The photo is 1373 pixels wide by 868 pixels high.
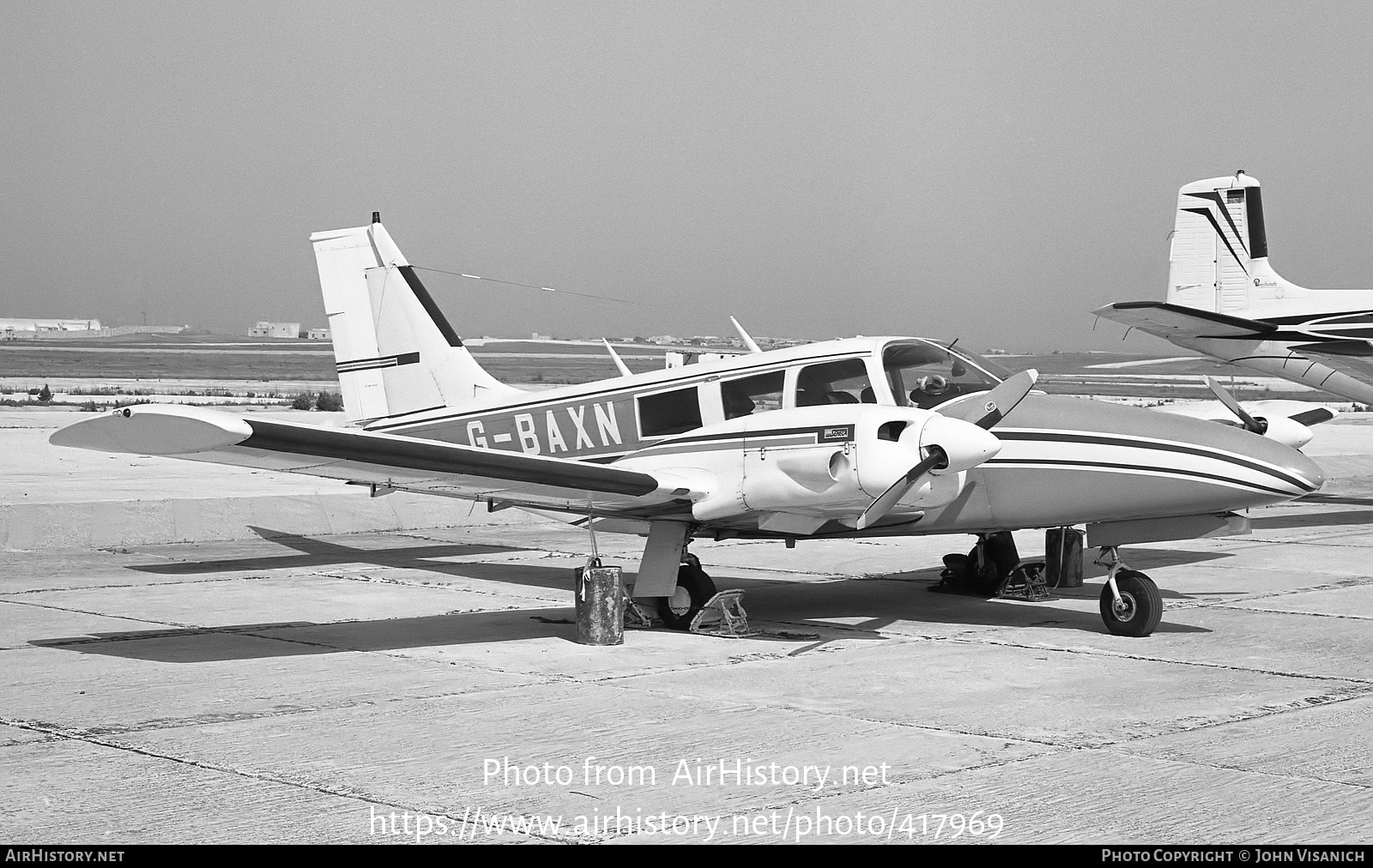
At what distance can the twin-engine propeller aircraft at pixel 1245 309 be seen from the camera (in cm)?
2400

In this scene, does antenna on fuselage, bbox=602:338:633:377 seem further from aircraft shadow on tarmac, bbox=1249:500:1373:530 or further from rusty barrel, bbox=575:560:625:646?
aircraft shadow on tarmac, bbox=1249:500:1373:530

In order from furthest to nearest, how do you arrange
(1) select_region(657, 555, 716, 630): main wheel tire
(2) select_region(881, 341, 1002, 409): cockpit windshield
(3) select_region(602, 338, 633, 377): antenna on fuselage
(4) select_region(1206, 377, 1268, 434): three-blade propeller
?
(4) select_region(1206, 377, 1268, 434): three-blade propeller, (3) select_region(602, 338, 633, 377): antenna on fuselage, (1) select_region(657, 555, 716, 630): main wheel tire, (2) select_region(881, 341, 1002, 409): cockpit windshield

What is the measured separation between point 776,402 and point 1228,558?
8490 mm

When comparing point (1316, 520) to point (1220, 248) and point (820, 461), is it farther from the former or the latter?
point (820, 461)

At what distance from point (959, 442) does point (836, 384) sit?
1456mm

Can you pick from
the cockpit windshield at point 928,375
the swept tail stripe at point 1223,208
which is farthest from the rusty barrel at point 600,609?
the swept tail stripe at point 1223,208

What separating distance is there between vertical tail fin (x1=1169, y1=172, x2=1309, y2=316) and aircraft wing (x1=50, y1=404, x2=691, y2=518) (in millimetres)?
19049

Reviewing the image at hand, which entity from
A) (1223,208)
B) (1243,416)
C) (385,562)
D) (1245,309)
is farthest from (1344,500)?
(385,562)

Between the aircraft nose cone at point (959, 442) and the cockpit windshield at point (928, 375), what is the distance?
885mm

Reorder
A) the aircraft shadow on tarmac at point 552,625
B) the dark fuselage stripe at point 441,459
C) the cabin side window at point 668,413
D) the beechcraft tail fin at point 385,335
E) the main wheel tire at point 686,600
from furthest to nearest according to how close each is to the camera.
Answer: the beechcraft tail fin at point 385,335
the cabin side window at point 668,413
the main wheel tire at point 686,600
the aircraft shadow on tarmac at point 552,625
the dark fuselage stripe at point 441,459

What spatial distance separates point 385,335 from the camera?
14.7 m

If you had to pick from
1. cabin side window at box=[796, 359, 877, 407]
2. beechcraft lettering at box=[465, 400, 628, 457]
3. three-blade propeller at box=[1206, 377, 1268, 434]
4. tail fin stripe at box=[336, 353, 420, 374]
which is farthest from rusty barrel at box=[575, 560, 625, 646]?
three-blade propeller at box=[1206, 377, 1268, 434]

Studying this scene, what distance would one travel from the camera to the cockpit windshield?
11.5 m

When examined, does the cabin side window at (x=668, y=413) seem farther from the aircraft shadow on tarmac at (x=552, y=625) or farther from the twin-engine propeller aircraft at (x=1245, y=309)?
the twin-engine propeller aircraft at (x=1245, y=309)
